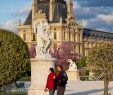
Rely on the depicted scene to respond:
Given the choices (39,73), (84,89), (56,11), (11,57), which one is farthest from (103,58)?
(56,11)

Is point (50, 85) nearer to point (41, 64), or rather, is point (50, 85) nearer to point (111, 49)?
point (41, 64)

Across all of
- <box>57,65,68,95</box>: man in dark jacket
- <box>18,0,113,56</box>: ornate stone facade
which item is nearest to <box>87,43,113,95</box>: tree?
<box>57,65,68,95</box>: man in dark jacket

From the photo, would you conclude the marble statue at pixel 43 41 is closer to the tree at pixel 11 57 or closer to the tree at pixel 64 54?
the tree at pixel 11 57

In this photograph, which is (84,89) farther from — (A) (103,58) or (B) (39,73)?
(B) (39,73)

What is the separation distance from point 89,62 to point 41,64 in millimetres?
3184

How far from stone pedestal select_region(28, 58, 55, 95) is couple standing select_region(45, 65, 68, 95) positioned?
2.95 metres

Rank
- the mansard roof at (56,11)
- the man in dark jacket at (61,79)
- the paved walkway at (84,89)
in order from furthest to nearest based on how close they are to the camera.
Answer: the mansard roof at (56,11)
the paved walkway at (84,89)
the man in dark jacket at (61,79)

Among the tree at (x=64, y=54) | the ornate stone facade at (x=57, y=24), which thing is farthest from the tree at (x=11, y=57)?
the ornate stone facade at (x=57, y=24)

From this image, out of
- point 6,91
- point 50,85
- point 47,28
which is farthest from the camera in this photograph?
point 6,91

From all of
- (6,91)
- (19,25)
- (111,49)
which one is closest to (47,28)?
(111,49)

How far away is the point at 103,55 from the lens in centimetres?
2500

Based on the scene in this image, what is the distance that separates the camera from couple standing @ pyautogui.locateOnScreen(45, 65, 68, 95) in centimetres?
1906

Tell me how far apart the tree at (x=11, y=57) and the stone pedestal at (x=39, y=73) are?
0.65 m

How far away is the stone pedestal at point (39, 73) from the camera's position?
2308 centimetres
